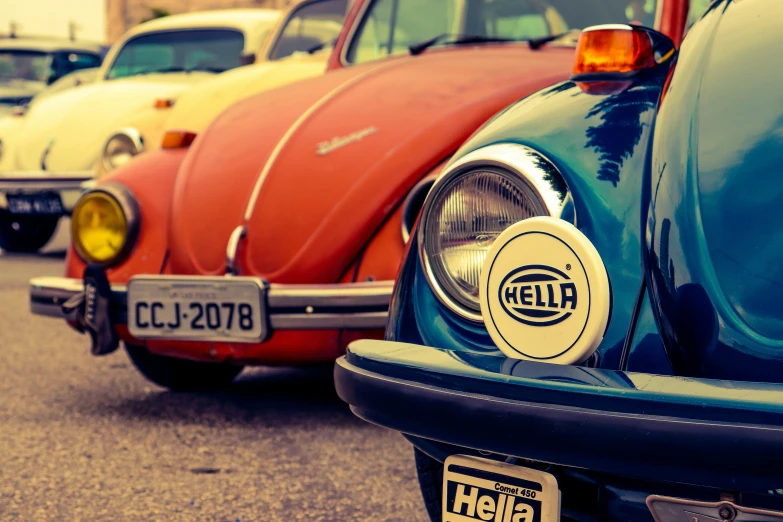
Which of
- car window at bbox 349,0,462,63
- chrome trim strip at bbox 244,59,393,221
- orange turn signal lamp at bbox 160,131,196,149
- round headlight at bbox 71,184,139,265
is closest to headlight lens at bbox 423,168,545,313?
chrome trim strip at bbox 244,59,393,221

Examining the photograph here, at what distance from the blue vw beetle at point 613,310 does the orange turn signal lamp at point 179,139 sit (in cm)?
201

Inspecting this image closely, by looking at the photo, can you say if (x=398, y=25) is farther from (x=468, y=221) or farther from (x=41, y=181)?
(x=41, y=181)

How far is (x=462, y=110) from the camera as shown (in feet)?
10.5

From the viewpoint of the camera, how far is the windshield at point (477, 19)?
12.4 feet

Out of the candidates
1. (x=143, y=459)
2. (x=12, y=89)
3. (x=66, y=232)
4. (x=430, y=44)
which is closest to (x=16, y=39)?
(x=12, y=89)

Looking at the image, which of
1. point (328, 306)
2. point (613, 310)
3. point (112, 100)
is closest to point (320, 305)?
point (328, 306)

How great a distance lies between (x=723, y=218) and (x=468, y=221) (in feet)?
1.61

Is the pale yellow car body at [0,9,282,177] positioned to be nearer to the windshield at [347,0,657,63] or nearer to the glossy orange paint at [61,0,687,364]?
the windshield at [347,0,657,63]

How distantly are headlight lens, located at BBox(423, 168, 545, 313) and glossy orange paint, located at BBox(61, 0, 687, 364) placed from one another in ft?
3.36

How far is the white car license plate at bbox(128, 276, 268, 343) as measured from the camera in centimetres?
312

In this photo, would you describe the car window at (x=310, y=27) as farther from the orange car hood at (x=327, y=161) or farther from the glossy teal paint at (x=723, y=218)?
the glossy teal paint at (x=723, y=218)

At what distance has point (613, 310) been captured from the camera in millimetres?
1749

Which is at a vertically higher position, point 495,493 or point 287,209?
point 287,209

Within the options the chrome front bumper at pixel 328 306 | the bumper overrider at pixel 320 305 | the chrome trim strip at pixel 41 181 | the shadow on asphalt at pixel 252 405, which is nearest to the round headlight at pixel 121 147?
the chrome trim strip at pixel 41 181
